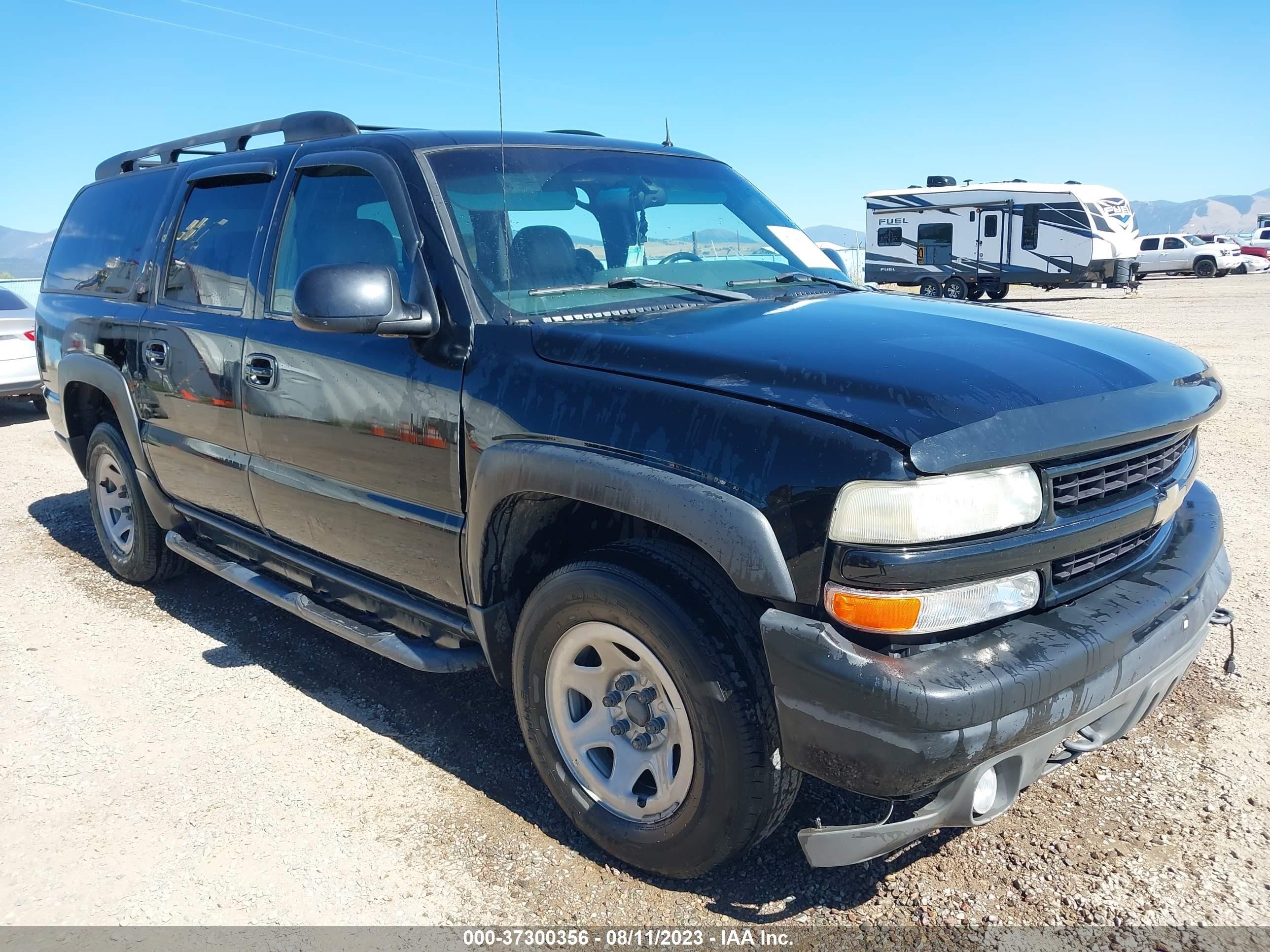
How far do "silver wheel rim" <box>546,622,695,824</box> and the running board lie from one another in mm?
423

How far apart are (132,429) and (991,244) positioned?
2388 centimetres

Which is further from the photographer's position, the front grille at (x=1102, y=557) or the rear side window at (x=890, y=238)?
the rear side window at (x=890, y=238)

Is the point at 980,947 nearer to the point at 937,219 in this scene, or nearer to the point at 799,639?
the point at 799,639

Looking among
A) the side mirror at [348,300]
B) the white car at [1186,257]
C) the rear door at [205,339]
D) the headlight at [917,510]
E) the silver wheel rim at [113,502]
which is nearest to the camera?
the headlight at [917,510]

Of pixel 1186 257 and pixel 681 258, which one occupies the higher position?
pixel 1186 257

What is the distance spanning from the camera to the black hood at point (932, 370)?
6.59 ft

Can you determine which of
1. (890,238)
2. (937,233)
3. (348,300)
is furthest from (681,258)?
(890,238)

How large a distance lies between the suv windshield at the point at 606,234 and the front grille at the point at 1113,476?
49.3 inches

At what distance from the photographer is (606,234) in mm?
3178

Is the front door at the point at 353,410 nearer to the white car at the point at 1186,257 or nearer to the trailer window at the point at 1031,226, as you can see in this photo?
the trailer window at the point at 1031,226

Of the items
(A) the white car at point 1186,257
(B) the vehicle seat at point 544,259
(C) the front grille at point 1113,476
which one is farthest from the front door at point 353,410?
(A) the white car at point 1186,257

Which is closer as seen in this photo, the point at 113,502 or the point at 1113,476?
the point at 1113,476

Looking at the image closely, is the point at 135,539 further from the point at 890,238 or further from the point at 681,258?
the point at 890,238

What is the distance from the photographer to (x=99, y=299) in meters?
4.74
